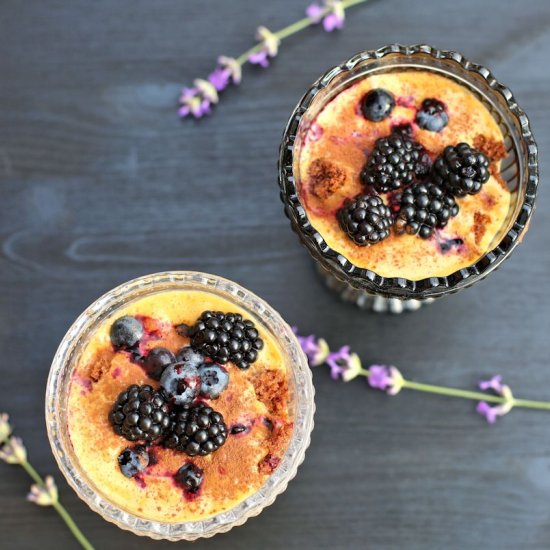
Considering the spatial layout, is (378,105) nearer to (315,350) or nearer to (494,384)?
(315,350)

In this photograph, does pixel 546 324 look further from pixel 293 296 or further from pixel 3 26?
pixel 3 26

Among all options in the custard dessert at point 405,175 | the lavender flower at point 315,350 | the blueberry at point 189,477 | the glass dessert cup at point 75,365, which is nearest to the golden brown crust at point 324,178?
the custard dessert at point 405,175

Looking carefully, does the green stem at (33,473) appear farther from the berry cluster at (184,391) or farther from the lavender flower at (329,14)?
the lavender flower at (329,14)

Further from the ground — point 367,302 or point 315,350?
point 367,302

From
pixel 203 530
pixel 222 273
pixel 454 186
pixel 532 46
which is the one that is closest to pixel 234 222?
pixel 222 273

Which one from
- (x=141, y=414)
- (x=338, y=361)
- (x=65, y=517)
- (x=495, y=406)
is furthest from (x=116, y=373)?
(x=495, y=406)

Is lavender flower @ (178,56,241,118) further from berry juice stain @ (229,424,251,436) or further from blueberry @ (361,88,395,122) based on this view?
berry juice stain @ (229,424,251,436)
